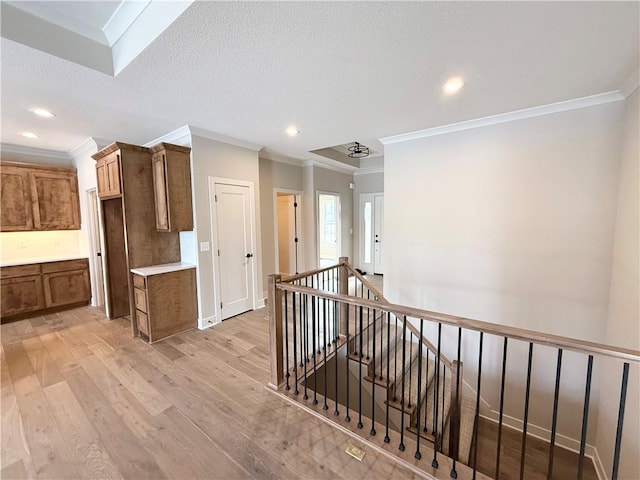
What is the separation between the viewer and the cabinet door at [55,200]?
4094mm

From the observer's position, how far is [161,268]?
11.3 feet

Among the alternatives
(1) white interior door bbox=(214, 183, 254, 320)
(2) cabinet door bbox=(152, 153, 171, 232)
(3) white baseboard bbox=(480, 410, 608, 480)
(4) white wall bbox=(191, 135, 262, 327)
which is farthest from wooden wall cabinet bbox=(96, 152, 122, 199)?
(3) white baseboard bbox=(480, 410, 608, 480)

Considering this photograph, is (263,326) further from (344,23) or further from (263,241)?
(344,23)

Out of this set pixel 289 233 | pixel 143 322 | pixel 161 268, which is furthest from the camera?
pixel 289 233

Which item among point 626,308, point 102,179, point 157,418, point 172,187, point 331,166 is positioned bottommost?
point 157,418

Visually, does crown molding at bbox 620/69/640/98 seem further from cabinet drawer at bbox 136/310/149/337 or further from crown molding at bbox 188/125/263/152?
cabinet drawer at bbox 136/310/149/337

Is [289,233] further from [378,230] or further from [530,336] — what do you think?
[530,336]

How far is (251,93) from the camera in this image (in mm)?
2465

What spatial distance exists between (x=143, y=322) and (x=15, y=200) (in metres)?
2.91

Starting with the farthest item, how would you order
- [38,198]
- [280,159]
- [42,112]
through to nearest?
1. [280,159]
2. [38,198]
3. [42,112]

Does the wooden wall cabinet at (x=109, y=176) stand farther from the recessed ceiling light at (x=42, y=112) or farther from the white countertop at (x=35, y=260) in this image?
the white countertop at (x=35, y=260)

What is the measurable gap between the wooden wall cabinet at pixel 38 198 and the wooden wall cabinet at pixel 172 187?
7.22 ft

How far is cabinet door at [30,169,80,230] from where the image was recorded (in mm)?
4094

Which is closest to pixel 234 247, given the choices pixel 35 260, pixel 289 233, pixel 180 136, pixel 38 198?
pixel 180 136
